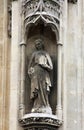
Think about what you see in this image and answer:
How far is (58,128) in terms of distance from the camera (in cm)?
2411

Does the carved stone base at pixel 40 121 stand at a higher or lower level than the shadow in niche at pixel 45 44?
lower

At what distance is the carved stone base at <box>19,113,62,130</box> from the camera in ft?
78.6

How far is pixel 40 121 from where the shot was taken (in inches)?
943

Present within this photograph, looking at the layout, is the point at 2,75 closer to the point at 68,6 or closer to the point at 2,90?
the point at 2,90

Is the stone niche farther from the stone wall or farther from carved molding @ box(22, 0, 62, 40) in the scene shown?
the stone wall

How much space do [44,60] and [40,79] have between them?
0.48 m

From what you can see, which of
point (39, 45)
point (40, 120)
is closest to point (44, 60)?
point (39, 45)

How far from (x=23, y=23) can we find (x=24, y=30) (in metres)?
0.16

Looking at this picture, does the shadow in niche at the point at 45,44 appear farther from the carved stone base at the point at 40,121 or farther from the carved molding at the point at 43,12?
the carved stone base at the point at 40,121

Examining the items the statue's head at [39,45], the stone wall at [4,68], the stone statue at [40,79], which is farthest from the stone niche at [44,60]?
the stone wall at [4,68]

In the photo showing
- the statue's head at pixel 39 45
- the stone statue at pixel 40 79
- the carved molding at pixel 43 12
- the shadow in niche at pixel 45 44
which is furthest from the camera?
the statue's head at pixel 39 45

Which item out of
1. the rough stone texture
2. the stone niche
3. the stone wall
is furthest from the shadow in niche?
the stone wall

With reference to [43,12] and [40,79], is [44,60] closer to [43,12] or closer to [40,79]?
[40,79]

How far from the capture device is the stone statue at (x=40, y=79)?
24172 millimetres
